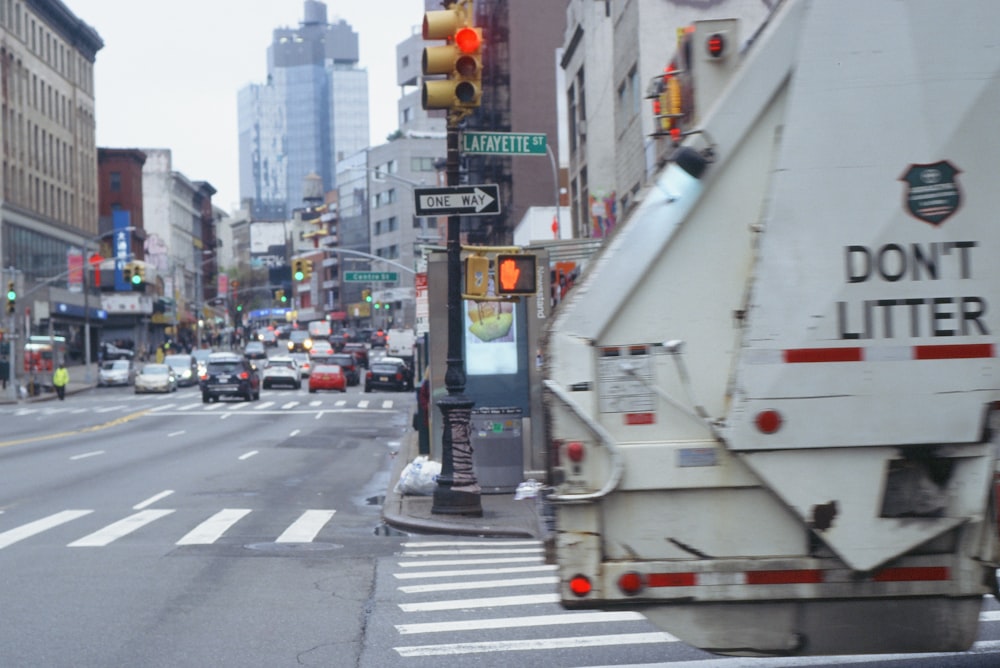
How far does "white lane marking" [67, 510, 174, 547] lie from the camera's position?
13859 millimetres

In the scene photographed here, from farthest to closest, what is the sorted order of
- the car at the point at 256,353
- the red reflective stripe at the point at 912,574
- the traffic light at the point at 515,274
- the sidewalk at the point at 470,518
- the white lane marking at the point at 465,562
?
the car at the point at 256,353 < the sidewalk at the point at 470,518 < the traffic light at the point at 515,274 < the white lane marking at the point at 465,562 < the red reflective stripe at the point at 912,574

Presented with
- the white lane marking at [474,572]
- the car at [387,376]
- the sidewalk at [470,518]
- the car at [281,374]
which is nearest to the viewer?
the white lane marking at [474,572]

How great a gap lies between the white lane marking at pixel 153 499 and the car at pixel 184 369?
54.3 metres

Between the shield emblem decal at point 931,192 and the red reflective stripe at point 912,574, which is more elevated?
the shield emblem decal at point 931,192

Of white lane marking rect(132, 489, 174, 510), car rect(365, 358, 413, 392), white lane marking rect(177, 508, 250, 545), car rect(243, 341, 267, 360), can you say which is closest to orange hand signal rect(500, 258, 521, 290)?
white lane marking rect(177, 508, 250, 545)

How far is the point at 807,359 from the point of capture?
546cm

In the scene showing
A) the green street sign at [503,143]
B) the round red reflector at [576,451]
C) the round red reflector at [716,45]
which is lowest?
the round red reflector at [576,451]

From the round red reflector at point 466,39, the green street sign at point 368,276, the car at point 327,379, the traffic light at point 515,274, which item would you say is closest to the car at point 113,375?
the car at point 327,379

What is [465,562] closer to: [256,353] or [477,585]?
[477,585]

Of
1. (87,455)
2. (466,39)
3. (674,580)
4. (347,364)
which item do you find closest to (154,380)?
(347,364)

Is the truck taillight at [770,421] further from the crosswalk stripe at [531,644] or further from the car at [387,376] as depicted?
the car at [387,376]

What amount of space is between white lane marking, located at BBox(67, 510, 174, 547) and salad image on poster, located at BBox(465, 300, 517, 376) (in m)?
5.90

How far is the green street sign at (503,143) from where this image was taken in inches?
624

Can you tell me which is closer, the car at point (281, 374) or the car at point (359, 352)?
the car at point (281, 374)
